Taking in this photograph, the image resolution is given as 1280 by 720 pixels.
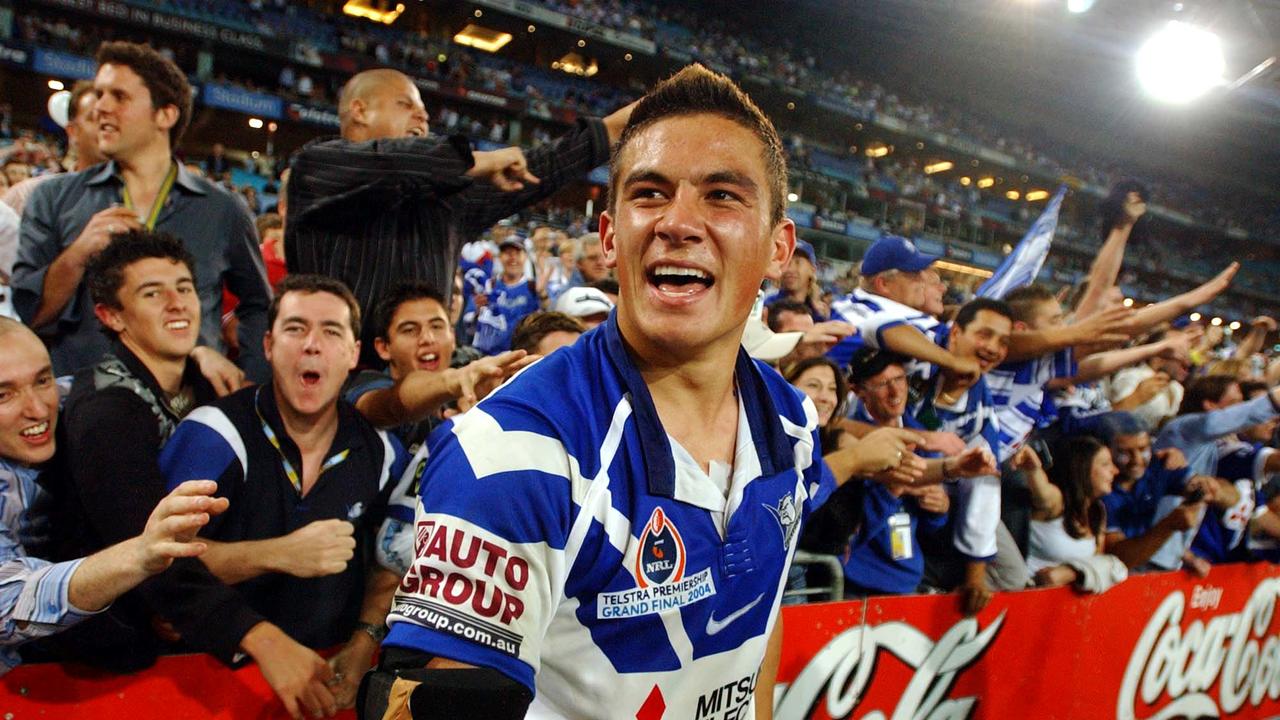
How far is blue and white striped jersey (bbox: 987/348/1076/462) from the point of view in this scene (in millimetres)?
4375

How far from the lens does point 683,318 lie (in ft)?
4.77

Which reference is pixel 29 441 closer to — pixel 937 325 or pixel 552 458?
pixel 552 458

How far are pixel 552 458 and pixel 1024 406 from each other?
402cm

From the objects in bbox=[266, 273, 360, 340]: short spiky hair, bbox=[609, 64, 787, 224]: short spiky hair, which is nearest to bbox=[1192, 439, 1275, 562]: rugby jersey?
bbox=[609, 64, 787, 224]: short spiky hair

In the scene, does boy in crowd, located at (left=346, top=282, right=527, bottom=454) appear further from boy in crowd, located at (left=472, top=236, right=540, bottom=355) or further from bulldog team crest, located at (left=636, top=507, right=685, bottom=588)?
boy in crowd, located at (left=472, top=236, right=540, bottom=355)

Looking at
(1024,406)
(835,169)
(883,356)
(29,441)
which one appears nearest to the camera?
(29,441)

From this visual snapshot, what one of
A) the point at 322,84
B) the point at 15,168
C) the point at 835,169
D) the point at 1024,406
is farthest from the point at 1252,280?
the point at 15,168

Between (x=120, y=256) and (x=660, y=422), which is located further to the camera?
(x=120, y=256)

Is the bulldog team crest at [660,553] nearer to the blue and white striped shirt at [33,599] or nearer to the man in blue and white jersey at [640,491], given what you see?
the man in blue and white jersey at [640,491]

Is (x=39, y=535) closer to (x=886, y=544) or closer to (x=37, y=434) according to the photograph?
(x=37, y=434)

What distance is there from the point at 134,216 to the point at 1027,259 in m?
5.76

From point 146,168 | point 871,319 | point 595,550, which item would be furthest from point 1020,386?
point 146,168

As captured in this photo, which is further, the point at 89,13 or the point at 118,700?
the point at 89,13

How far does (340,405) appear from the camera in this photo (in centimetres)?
255
